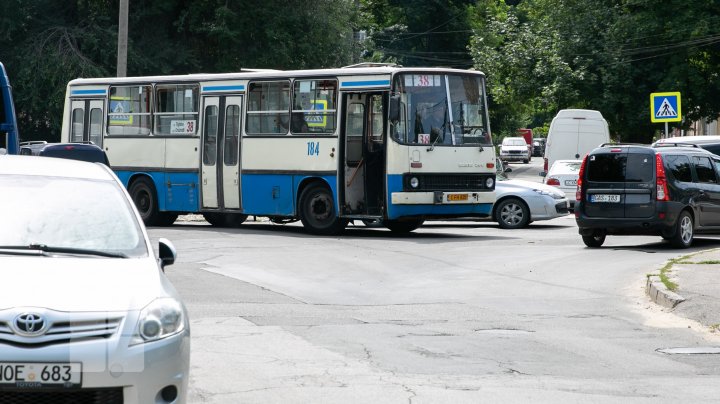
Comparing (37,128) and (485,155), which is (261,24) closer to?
(37,128)

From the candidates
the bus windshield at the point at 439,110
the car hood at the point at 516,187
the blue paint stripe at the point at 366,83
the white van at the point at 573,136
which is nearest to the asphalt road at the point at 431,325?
the bus windshield at the point at 439,110

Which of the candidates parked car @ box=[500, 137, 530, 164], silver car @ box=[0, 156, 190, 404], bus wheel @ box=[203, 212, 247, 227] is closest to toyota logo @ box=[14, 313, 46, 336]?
silver car @ box=[0, 156, 190, 404]

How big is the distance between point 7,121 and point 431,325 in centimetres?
1031

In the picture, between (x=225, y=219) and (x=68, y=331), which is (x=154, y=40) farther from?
(x=68, y=331)

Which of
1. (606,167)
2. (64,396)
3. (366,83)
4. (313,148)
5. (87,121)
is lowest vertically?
(64,396)

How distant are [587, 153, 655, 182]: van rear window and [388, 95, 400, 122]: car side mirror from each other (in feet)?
11.4

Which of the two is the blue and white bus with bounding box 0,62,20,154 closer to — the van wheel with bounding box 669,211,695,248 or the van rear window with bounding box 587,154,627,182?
the van rear window with bounding box 587,154,627,182

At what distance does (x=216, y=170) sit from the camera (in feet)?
84.3

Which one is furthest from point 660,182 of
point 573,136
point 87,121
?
point 573,136

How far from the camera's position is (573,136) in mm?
39094

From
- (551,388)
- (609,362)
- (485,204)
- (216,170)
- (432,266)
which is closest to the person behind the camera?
(551,388)

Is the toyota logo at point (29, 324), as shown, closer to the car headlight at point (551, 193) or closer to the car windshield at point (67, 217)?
the car windshield at point (67, 217)

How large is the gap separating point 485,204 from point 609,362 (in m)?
13.8

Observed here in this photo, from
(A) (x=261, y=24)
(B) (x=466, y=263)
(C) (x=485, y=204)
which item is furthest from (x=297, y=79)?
(A) (x=261, y=24)
